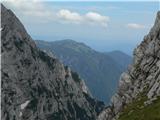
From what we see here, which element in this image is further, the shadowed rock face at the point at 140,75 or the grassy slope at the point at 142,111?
the shadowed rock face at the point at 140,75

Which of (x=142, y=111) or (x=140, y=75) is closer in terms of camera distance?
(x=142, y=111)

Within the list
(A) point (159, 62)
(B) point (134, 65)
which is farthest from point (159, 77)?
(B) point (134, 65)

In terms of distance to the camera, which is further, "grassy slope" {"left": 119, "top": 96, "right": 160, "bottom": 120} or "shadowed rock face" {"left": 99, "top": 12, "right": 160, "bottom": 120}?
"shadowed rock face" {"left": 99, "top": 12, "right": 160, "bottom": 120}

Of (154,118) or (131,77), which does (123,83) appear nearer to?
(131,77)

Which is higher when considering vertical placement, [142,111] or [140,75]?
[140,75]
